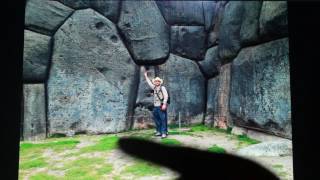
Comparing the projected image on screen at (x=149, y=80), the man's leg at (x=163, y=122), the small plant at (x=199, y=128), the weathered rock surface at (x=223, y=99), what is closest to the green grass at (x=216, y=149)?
the projected image on screen at (x=149, y=80)

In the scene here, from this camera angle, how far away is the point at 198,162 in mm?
4930

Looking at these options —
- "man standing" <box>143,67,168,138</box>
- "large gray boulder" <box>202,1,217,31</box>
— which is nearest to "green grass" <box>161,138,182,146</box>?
"man standing" <box>143,67,168,138</box>

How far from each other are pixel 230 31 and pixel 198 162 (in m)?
4.53

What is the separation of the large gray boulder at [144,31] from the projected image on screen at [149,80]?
0.10ft

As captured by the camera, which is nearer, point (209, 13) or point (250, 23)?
point (250, 23)

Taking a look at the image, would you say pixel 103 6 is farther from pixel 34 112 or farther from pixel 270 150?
pixel 270 150

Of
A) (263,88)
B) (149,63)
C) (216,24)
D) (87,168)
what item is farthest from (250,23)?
(87,168)

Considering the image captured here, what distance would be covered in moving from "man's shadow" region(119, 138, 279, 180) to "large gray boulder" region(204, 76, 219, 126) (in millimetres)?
3108

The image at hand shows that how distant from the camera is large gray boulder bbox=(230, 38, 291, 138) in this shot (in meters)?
6.03

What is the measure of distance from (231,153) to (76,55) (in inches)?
186

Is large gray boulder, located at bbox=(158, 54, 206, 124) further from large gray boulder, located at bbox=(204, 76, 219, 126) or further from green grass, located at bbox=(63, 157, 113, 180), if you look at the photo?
green grass, located at bbox=(63, 157, 113, 180)

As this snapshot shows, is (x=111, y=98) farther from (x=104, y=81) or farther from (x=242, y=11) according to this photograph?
(x=242, y=11)

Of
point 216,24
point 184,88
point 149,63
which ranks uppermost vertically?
point 216,24

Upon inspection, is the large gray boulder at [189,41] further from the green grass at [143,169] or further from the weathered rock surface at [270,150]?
the green grass at [143,169]
